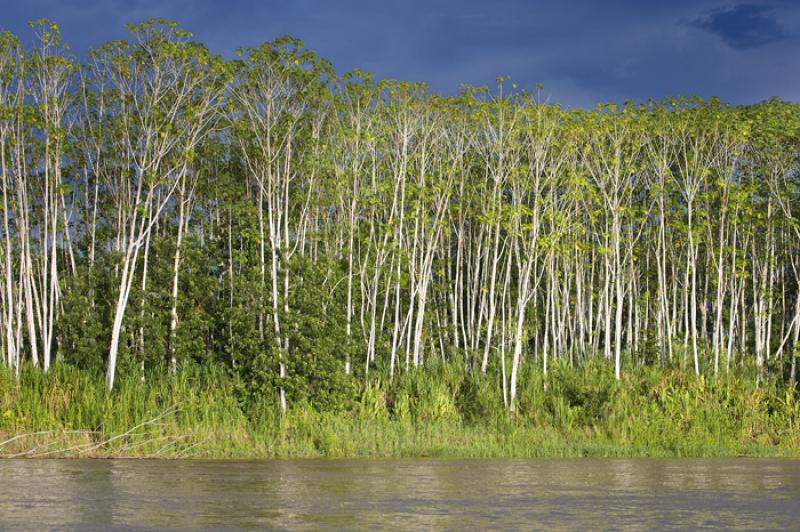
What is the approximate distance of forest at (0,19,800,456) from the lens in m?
23.5

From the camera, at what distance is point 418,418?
963 inches

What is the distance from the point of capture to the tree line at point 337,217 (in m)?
24.8

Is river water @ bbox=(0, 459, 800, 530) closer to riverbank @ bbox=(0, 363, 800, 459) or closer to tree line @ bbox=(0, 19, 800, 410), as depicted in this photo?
riverbank @ bbox=(0, 363, 800, 459)

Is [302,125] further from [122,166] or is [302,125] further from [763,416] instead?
[763,416]

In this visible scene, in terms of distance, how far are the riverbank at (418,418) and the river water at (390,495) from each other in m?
2.28

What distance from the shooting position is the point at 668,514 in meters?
11.0

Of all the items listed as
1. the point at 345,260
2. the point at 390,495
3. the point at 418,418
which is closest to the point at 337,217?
A: the point at 345,260

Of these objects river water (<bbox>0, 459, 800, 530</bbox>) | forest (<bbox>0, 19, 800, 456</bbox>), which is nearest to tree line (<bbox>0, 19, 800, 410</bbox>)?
forest (<bbox>0, 19, 800, 456</bbox>)

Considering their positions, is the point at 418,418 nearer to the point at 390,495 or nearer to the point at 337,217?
the point at 337,217

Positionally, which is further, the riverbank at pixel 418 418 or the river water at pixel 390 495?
the riverbank at pixel 418 418

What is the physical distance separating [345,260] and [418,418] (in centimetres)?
613

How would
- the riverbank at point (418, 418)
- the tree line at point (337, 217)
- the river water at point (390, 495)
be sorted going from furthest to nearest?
the tree line at point (337, 217) < the riverbank at point (418, 418) < the river water at point (390, 495)

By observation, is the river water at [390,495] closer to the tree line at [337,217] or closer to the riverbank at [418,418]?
the riverbank at [418,418]

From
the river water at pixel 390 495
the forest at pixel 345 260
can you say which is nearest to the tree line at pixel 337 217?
the forest at pixel 345 260
